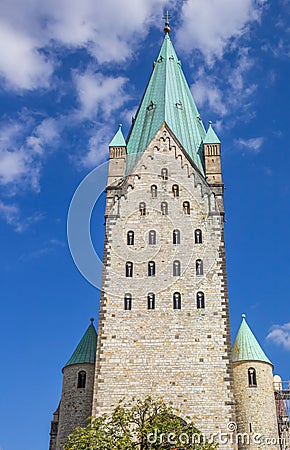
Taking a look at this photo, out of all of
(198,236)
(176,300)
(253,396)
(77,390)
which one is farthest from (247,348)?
(77,390)

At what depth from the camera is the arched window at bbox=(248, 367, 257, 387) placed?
117 feet

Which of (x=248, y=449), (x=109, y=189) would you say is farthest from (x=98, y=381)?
(x=109, y=189)

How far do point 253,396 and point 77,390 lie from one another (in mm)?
10549

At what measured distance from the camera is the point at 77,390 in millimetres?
36312

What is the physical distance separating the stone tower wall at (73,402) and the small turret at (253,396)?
8834 millimetres

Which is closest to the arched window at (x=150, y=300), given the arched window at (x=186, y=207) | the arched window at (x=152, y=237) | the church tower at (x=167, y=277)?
the church tower at (x=167, y=277)

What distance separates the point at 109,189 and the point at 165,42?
1932 cm

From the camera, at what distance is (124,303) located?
3753 centimetres

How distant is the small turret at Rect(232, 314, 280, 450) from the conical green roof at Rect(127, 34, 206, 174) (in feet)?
46.1

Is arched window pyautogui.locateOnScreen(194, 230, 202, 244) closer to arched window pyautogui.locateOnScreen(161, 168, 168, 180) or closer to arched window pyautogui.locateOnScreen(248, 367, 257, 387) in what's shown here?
arched window pyautogui.locateOnScreen(161, 168, 168, 180)

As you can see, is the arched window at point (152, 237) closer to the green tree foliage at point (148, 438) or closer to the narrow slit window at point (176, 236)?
the narrow slit window at point (176, 236)

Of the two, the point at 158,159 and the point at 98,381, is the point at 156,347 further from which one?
the point at 158,159

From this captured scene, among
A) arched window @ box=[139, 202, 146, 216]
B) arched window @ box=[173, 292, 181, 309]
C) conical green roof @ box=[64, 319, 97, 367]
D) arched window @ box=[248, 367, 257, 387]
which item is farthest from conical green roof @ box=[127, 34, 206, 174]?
arched window @ box=[248, 367, 257, 387]

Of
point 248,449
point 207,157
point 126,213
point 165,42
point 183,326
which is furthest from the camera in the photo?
point 165,42
